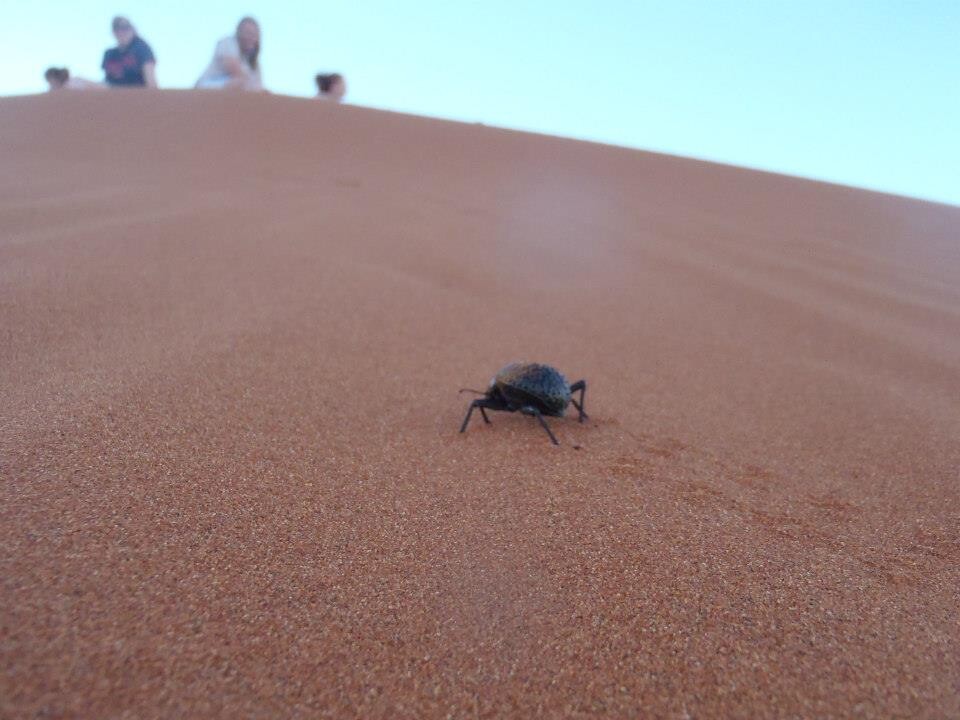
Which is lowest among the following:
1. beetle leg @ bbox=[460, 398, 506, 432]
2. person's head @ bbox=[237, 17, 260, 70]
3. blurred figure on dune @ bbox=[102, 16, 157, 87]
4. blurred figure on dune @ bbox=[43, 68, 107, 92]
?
beetle leg @ bbox=[460, 398, 506, 432]

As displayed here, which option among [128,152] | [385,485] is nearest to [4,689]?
[385,485]

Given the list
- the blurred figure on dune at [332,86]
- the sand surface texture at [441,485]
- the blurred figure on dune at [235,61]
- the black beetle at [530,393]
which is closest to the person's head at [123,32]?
the blurred figure on dune at [235,61]

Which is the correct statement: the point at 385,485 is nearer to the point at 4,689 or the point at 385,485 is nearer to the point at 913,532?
the point at 4,689

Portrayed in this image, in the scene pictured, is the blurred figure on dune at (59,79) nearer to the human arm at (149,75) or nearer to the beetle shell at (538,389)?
the human arm at (149,75)

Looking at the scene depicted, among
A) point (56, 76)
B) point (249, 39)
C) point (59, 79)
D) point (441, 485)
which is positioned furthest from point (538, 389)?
point (56, 76)

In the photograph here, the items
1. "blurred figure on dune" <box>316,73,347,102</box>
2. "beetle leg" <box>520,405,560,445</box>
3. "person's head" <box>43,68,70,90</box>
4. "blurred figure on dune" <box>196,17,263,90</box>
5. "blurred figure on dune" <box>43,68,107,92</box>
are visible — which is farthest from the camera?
"person's head" <box>43,68,70,90</box>

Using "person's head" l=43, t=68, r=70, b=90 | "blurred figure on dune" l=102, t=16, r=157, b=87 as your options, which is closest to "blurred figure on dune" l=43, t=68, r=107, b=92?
"person's head" l=43, t=68, r=70, b=90

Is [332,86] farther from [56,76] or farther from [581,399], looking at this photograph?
[581,399]

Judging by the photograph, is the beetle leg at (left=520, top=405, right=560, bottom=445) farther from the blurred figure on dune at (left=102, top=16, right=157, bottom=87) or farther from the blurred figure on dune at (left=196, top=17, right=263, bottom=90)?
the blurred figure on dune at (left=102, top=16, right=157, bottom=87)
